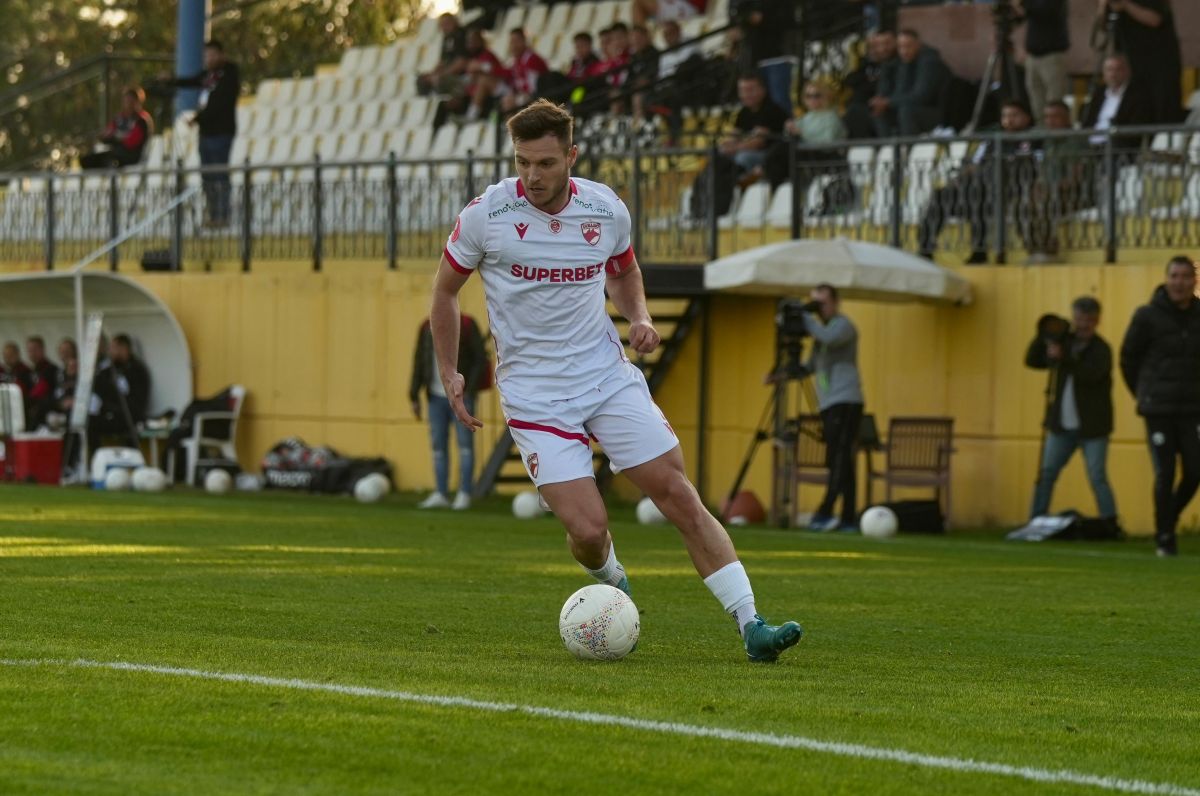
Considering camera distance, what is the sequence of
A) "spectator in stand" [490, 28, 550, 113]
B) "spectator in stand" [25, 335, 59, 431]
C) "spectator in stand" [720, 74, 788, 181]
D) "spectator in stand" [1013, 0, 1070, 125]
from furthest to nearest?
1. "spectator in stand" [490, 28, 550, 113]
2. "spectator in stand" [25, 335, 59, 431]
3. "spectator in stand" [720, 74, 788, 181]
4. "spectator in stand" [1013, 0, 1070, 125]

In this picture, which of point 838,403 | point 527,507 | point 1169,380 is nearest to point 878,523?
point 838,403

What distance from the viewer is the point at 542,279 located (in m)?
8.85

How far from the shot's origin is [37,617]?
970 cm

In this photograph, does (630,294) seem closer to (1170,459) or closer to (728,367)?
(1170,459)

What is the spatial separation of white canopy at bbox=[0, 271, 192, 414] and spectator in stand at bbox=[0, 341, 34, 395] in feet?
2.51

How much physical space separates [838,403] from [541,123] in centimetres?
1147

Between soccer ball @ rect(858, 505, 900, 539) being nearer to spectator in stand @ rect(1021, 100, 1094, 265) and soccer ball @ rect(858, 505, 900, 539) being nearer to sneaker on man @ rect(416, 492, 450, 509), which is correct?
spectator in stand @ rect(1021, 100, 1094, 265)

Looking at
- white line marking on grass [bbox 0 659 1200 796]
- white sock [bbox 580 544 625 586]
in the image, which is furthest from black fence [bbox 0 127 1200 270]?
white line marking on grass [bbox 0 659 1200 796]

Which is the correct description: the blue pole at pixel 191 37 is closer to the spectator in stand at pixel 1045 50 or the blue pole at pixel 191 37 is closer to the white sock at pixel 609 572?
the spectator in stand at pixel 1045 50

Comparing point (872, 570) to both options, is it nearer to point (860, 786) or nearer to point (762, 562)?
point (762, 562)

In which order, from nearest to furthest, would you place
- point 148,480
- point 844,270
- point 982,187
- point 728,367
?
point 844,270 → point 982,187 → point 728,367 → point 148,480

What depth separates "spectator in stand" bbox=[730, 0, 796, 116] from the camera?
24.4 meters

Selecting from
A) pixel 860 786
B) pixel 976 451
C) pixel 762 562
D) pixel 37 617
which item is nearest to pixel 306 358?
pixel 976 451

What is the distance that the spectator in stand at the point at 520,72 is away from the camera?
27.6 meters
